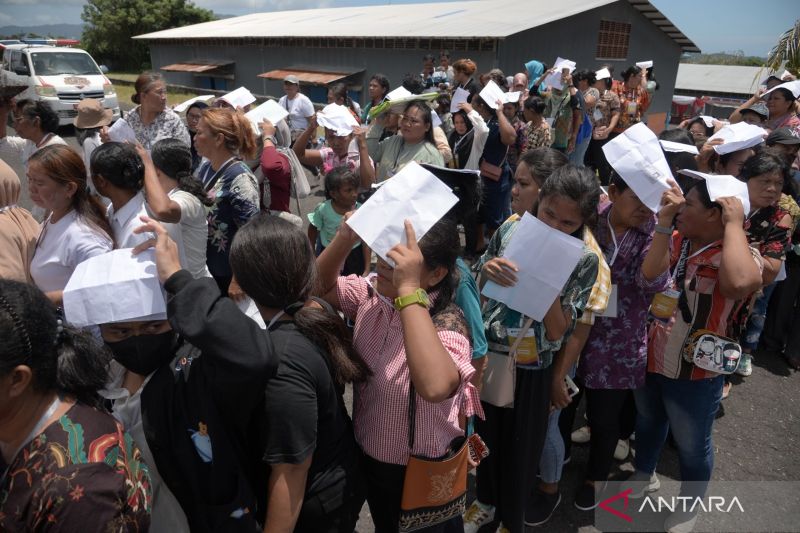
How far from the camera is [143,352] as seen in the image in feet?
4.67

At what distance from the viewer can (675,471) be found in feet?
9.88

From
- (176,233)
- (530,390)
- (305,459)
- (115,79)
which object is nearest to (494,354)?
(530,390)

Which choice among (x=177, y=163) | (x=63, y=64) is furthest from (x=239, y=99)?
(x=63, y=64)

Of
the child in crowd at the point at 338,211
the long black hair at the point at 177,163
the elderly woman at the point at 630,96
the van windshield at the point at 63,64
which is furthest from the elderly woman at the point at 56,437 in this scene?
the van windshield at the point at 63,64

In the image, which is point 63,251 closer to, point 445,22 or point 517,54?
point 517,54

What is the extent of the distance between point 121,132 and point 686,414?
4.76 meters

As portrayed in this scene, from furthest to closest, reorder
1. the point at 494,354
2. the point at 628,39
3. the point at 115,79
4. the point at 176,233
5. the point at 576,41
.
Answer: the point at 115,79, the point at 628,39, the point at 576,41, the point at 176,233, the point at 494,354

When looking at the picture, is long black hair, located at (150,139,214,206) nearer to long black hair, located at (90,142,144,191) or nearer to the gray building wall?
long black hair, located at (90,142,144,191)

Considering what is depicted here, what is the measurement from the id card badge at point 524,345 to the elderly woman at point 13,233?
2.20 m

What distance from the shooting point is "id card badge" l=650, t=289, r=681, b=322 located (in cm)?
229

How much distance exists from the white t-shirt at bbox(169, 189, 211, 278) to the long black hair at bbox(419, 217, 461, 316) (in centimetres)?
159

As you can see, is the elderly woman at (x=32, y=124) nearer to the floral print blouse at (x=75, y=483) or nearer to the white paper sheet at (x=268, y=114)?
the white paper sheet at (x=268, y=114)

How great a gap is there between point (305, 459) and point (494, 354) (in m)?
1.05

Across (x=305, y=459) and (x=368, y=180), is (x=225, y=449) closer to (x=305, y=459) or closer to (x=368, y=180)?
(x=305, y=459)
